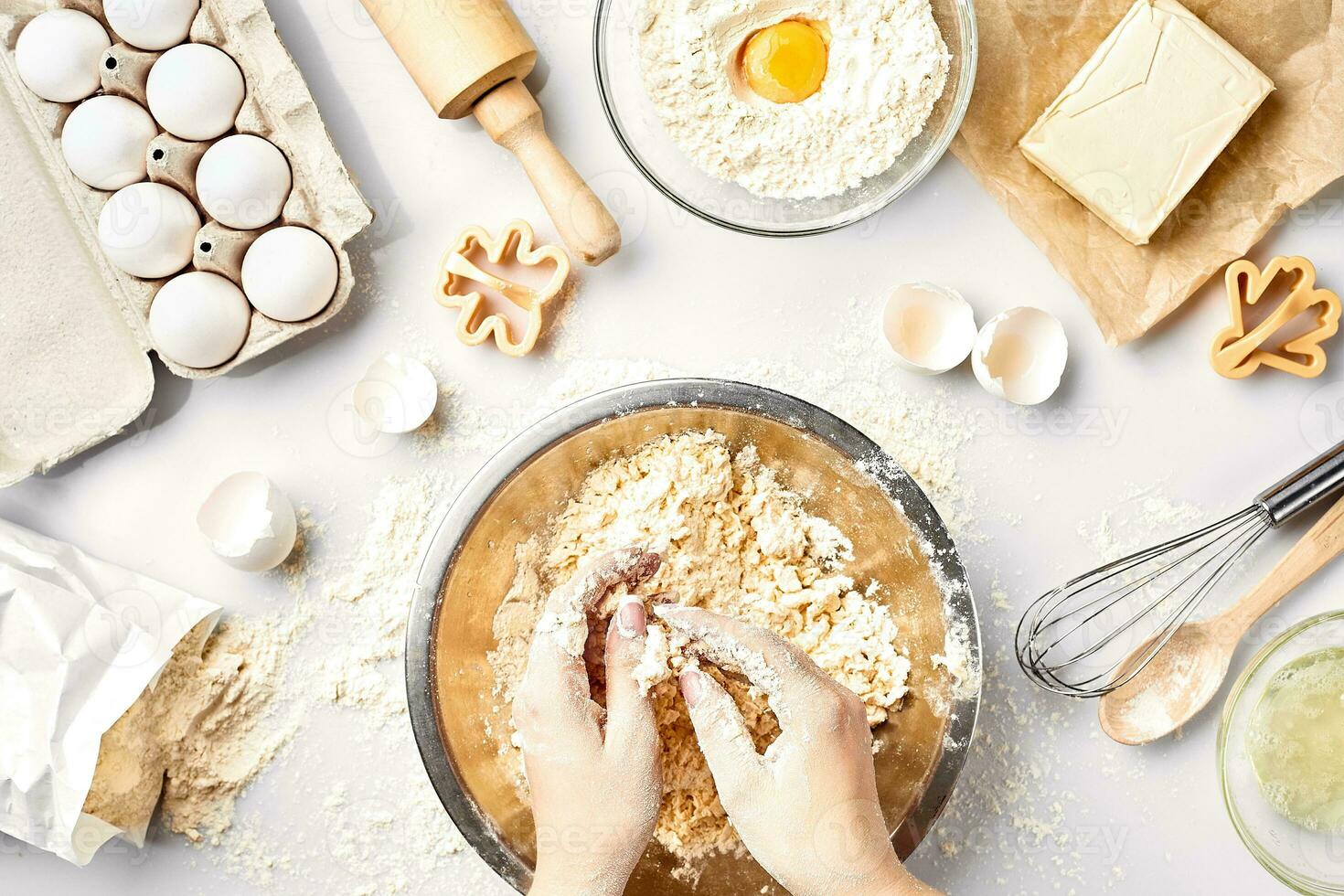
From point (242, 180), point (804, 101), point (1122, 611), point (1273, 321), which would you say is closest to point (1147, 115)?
point (1273, 321)

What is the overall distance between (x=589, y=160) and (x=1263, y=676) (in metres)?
1.31

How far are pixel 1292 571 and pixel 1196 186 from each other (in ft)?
2.00

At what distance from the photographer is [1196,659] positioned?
1506 mm

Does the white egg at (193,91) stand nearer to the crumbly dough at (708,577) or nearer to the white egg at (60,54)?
the white egg at (60,54)

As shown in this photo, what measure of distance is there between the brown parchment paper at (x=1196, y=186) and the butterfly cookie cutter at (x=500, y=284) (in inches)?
26.6

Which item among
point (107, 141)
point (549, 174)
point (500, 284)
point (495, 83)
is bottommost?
point (500, 284)

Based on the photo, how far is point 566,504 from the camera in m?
1.41

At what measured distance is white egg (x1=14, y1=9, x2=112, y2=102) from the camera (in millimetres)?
1388

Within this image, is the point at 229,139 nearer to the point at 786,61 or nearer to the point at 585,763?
the point at 786,61

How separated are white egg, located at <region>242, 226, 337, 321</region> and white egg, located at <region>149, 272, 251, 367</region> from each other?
0.13ft

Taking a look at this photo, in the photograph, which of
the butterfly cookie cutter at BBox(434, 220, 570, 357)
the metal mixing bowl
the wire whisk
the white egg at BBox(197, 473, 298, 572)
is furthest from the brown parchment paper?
the white egg at BBox(197, 473, 298, 572)

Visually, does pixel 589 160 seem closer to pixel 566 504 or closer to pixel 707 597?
pixel 566 504

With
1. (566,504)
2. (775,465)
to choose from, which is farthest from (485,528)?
(775,465)

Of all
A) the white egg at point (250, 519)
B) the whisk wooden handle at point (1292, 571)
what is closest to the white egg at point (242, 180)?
the white egg at point (250, 519)
